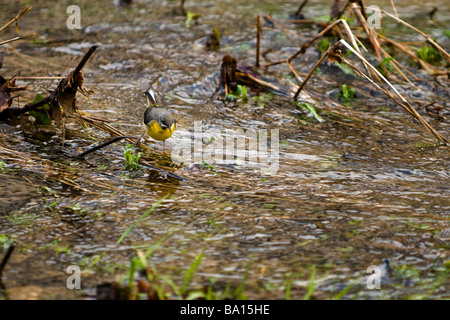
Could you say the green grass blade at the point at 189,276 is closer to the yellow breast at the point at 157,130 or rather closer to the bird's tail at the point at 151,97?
the yellow breast at the point at 157,130

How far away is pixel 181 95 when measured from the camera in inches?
225

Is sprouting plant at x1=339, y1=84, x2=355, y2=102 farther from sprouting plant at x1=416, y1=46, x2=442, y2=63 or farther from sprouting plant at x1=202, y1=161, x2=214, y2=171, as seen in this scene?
sprouting plant at x1=202, y1=161, x2=214, y2=171

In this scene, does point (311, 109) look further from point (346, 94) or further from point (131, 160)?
point (131, 160)

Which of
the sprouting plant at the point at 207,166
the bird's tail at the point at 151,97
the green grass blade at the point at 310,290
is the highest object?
the bird's tail at the point at 151,97

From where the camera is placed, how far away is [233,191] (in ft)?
12.3

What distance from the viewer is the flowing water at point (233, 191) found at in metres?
2.83

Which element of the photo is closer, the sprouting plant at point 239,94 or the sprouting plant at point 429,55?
the sprouting plant at point 239,94

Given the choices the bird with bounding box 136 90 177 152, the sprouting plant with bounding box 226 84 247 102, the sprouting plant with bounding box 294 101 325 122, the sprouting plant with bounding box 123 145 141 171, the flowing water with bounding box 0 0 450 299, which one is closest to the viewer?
the flowing water with bounding box 0 0 450 299

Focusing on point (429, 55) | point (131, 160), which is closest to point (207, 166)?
point (131, 160)

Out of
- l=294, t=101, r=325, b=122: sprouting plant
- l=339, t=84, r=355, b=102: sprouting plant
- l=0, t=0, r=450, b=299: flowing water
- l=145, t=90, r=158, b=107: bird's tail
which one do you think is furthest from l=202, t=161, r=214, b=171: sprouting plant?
l=339, t=84, r=355, b=102: sprouting plant

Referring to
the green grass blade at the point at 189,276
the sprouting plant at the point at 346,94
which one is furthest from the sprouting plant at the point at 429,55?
the green grass blade at the point at 189,276

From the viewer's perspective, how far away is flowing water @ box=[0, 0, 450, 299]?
2.83 metres

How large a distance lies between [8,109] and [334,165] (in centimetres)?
291

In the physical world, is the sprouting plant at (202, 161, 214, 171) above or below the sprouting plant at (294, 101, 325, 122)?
below
